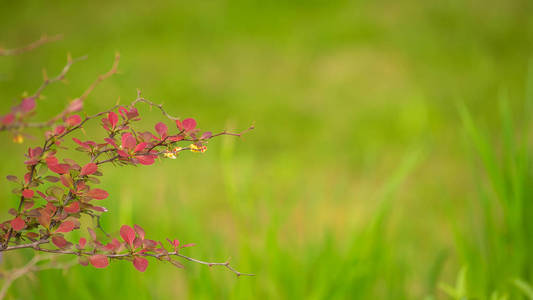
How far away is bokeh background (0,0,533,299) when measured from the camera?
3.01 ft

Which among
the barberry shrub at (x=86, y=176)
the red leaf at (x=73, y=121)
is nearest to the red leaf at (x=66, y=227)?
the barberry shrub at (x=86, y=176)

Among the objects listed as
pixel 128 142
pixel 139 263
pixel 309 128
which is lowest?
pixel 139 263

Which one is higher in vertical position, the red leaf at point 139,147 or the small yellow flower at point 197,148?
the red leaf at point 139,147

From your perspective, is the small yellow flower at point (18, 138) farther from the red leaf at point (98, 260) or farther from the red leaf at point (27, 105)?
the red leaf at point (98, 260)

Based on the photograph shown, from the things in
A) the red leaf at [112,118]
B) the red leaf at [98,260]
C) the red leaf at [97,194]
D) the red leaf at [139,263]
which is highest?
the red leaf at [112,118]

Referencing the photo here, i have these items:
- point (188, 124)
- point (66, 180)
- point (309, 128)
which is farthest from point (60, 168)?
point (309, 128)

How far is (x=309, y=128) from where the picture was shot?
2.20m

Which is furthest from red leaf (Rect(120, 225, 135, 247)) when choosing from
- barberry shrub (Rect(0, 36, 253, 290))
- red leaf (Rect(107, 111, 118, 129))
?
red leaf (Rect(107, 111, 118, 129))

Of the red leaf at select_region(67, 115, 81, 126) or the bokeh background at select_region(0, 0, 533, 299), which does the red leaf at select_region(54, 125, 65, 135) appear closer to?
the red leaf at select_region(67, 115, 81, 126)

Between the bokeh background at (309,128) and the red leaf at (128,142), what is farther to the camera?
the bokeh background at (309,128)

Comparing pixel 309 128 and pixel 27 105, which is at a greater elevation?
pixel 309 128

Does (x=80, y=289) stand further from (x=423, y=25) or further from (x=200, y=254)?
(x=423, y=25)

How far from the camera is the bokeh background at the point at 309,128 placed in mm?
916

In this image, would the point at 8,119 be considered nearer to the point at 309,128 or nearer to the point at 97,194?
the point at 97,194
